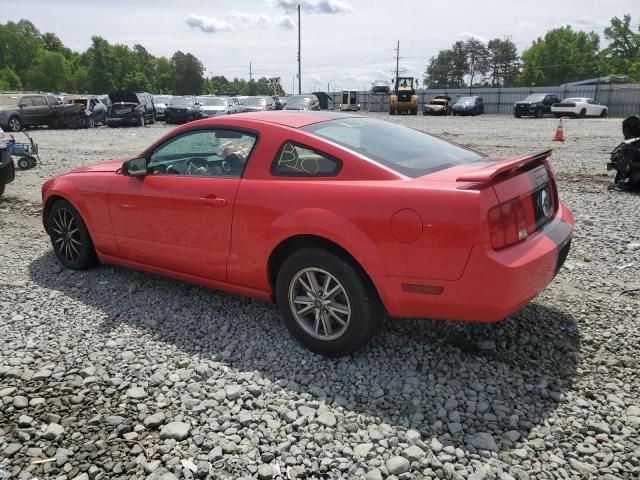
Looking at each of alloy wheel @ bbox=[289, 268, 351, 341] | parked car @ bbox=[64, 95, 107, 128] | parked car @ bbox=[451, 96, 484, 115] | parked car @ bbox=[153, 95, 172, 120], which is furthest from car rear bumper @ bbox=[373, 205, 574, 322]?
parked car @ bbox=[451, 96, 484, 115]

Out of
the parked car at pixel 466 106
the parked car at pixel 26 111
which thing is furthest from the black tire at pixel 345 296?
the parked car at pixel 466 106

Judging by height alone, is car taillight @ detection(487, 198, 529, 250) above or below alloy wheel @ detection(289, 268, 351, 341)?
above

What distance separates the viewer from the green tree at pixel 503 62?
105 meters

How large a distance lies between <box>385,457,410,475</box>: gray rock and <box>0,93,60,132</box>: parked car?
26127mm

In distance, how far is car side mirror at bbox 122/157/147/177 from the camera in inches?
169

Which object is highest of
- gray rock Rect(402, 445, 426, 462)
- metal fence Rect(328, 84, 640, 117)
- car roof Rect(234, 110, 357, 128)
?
metal fence Rect(328, 84, 640, 117)

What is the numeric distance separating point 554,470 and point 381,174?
70.7 inches

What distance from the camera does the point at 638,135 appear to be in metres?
8.28

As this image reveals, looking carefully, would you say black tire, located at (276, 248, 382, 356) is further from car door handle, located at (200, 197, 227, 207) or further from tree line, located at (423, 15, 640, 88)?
tree line, located at (423, 15, 640, 88)

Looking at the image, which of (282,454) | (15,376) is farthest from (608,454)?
(15,376)

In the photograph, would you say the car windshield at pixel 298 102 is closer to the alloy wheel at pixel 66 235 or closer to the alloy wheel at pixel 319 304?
the alloy wheel at pixel 66 235

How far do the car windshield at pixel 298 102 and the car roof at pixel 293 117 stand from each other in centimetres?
2563

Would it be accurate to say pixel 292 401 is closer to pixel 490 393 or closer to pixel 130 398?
pixel 130 398

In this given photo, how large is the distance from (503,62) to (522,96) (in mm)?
67876
